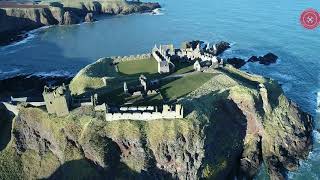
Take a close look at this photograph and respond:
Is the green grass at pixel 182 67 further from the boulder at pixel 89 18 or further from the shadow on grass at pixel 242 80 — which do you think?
the boulder at pixel 89 18

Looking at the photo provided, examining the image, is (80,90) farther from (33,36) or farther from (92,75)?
(33,36)

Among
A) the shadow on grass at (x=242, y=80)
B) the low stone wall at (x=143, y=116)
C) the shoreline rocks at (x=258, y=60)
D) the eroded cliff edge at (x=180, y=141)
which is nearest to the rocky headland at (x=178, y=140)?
the eroded cliff edge at (x=180, y=141)

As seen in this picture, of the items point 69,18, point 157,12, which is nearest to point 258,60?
point 157,12

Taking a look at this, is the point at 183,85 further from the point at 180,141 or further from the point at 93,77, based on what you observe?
the point at 93,77

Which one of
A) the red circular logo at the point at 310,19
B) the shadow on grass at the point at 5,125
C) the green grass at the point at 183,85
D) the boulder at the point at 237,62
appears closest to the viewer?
the green grass at the point at 183,85

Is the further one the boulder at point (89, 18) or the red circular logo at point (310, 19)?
the boulder at point (89, 18)
